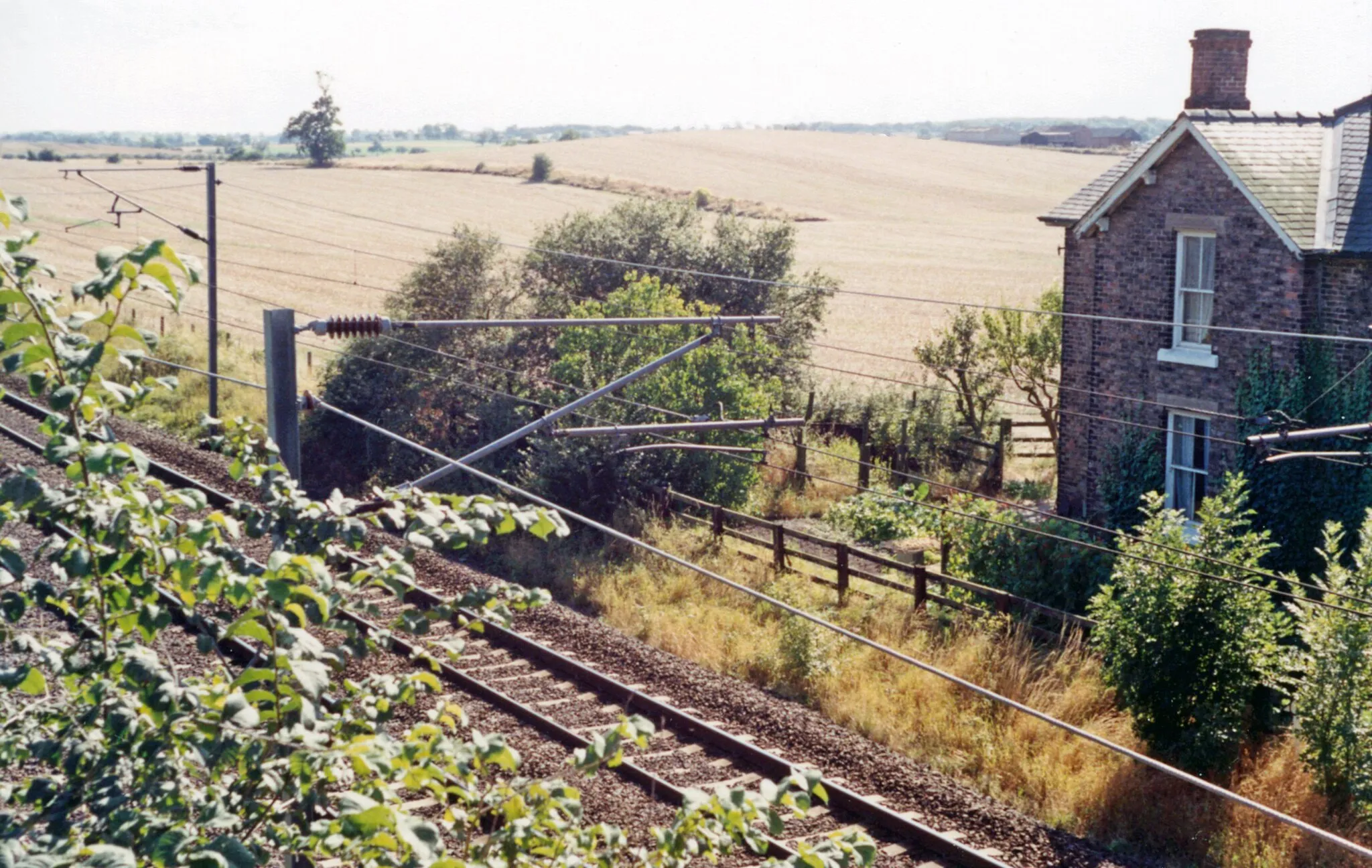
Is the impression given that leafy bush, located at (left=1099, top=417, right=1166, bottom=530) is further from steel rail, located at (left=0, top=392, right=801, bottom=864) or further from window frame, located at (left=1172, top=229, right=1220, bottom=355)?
steel rail, located at (left=0, top=392, right=801, bottom=864)

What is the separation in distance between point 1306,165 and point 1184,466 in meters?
5.14

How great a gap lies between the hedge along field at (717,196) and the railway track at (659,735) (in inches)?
969

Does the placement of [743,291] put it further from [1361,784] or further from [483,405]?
[1361,784]

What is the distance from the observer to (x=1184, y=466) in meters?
21.0

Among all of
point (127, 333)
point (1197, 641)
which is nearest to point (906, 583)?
point (1197, 641)

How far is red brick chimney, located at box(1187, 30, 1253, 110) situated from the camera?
2323 centimetres

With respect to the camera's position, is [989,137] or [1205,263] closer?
[1205,263]

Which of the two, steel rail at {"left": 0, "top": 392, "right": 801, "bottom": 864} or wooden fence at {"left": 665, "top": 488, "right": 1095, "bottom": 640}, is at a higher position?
wooden fence at {"left": 665, "top": 488, "right": 1095, "bottom": 640}

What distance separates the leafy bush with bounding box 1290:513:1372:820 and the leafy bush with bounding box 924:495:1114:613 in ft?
20.0

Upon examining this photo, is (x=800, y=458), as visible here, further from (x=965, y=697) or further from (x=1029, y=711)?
(x=1029, y=711)

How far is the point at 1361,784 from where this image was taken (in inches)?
468

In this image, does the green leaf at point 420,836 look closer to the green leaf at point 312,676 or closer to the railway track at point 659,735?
the green leaf at point 312,676

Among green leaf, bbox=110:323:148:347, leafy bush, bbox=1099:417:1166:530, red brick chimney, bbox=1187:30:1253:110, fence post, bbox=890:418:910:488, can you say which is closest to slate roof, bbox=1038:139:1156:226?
red brick chimney, bbox=1187:30:1253:110

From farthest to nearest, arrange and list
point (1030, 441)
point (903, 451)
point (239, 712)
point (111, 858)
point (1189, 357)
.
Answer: point (1030, 441), point (903, 451), point (1189, 357), point (239, 712), point (111, 858)
